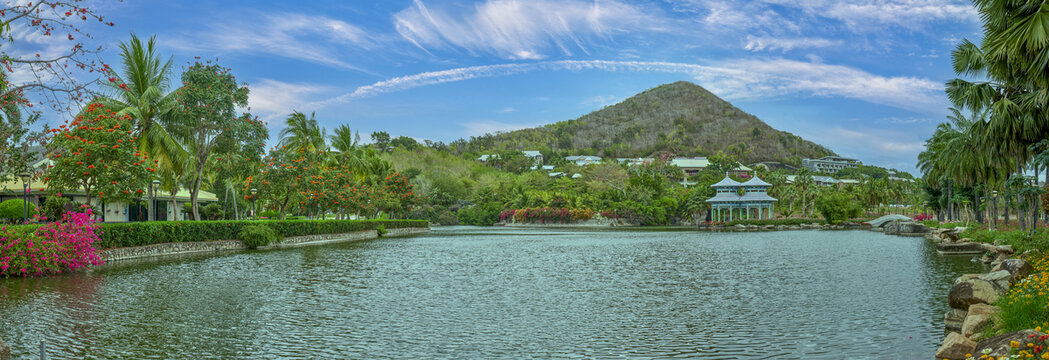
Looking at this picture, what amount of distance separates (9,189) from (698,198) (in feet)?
205

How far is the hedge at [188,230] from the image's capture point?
67.6ft

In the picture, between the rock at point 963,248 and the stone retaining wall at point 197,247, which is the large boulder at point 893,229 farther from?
the stone retaining wall at point 197,247

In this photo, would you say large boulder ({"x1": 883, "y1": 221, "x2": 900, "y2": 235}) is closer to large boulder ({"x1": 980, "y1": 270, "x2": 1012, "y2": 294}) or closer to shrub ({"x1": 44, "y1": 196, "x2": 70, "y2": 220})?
large boulder ({"x1": 980, "y1": 270, "x2": 1012, "y2": 294})

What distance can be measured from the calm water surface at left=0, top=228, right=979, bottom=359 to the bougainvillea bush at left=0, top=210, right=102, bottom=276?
63 cm

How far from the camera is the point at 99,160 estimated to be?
19.9 meters

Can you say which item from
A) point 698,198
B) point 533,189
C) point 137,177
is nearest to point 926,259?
point 137,177

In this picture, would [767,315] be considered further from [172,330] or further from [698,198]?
[698,198]

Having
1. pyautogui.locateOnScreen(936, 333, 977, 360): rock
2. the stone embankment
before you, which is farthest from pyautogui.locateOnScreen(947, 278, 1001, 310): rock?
pyautogui.locateOnScreen(936, 333, 977, 360): rock

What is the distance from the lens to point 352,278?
16.6 m

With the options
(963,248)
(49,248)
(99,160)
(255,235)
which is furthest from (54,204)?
(963,248)

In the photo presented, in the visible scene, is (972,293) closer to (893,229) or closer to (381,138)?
(893,229)

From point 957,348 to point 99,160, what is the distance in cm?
2174

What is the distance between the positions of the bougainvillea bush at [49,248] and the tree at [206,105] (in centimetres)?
1099

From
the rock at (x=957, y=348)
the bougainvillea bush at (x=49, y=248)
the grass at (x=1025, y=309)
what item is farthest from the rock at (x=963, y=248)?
the bougainvillea bush at (x=49, y=248)
